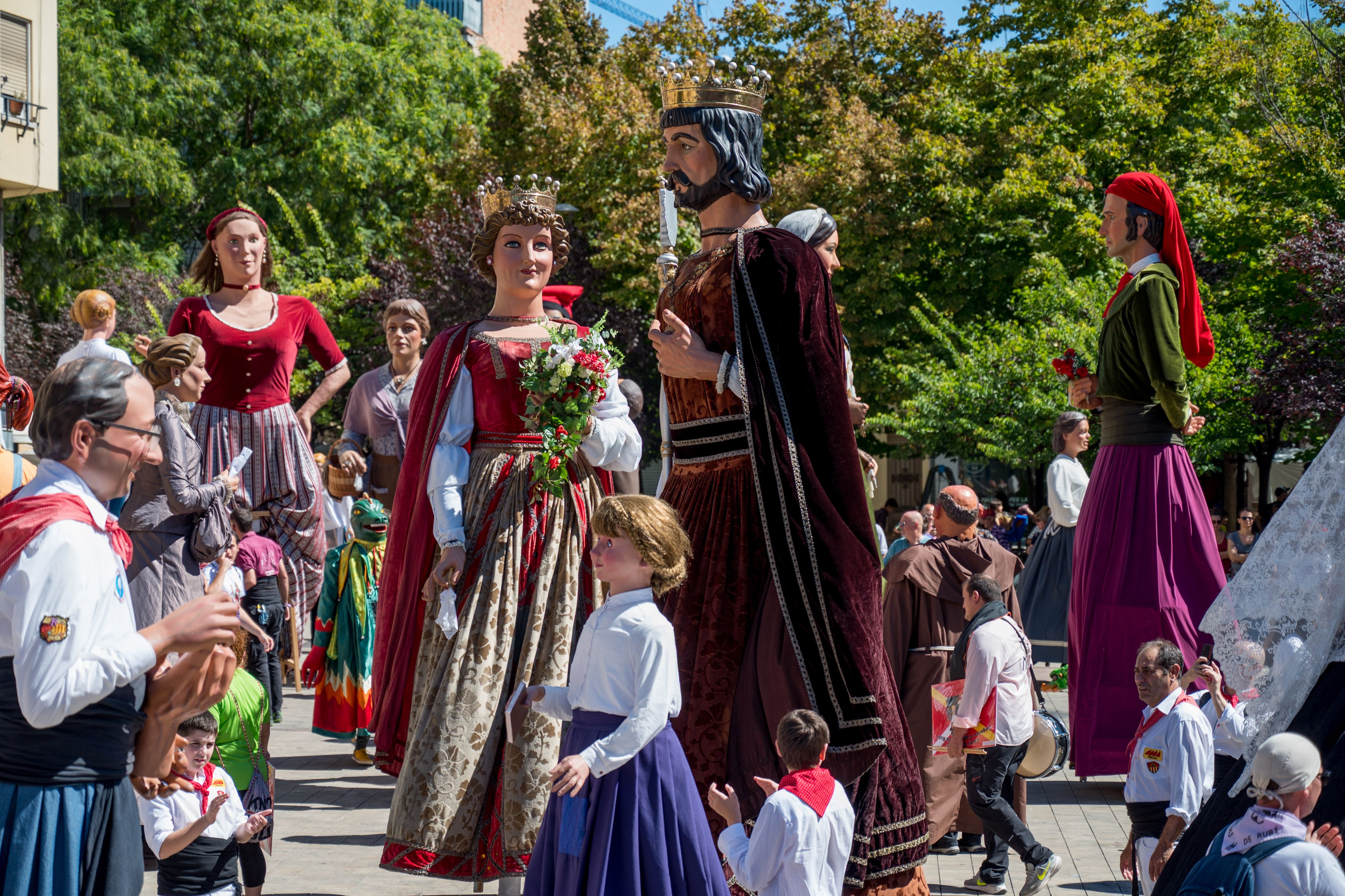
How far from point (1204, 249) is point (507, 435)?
19.6m

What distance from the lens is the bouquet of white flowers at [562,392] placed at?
491 cm

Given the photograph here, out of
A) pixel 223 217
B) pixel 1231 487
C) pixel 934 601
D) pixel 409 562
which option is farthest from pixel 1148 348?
pixel 1231 487

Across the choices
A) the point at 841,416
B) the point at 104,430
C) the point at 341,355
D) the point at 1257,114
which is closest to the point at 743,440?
the point at 841,416

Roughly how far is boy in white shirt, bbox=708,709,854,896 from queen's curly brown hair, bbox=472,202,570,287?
7.35 feet

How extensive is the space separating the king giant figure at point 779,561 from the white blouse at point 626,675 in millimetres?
357

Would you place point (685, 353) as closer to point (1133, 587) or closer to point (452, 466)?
point (452, 466)

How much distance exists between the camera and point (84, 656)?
107 inches

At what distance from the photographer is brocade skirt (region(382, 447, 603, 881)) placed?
4.71 m

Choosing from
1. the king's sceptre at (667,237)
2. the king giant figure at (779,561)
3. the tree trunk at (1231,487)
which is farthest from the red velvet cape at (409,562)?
the tree trunk at (1231,487)

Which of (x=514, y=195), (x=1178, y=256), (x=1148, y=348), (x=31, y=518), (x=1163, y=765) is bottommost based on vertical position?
(x=1163, y=765)

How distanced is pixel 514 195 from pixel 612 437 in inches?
42.7

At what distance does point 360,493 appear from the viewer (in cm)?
864

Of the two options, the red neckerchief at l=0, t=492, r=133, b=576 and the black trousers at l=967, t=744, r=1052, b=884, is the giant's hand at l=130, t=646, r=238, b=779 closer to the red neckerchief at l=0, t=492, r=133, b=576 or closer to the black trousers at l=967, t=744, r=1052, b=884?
the red neckerchief at l=0, t=492, r=133, b=576

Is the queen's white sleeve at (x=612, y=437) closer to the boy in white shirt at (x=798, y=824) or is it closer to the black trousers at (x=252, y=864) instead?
the boy in white shirt at (x=798, y=824)
